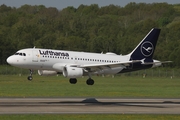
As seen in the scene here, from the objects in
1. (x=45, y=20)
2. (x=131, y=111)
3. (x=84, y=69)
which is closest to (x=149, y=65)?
(x=84, y=69)

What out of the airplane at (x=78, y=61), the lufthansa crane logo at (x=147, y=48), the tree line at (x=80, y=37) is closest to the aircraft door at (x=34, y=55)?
the airplane at (x=78, y=61)

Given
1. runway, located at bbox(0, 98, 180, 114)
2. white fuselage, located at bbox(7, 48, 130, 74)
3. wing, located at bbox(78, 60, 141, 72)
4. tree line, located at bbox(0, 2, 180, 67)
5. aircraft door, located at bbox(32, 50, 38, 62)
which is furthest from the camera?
tree line, located at bbox(0, 2, 180, 67)

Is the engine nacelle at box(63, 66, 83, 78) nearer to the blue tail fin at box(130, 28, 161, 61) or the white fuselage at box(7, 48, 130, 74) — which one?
the white fuselage at box(7, 48, 130, 74)

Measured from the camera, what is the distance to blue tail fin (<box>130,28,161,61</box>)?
69750mm

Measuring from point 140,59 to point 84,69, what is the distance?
26.7ft

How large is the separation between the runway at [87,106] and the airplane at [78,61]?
51.7ft

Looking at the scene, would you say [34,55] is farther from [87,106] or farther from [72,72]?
[87,106]

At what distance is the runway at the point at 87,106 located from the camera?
37.1m

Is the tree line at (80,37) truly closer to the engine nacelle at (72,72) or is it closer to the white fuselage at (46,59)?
the white fuselage at (46,59)

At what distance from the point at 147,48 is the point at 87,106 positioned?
101ft
